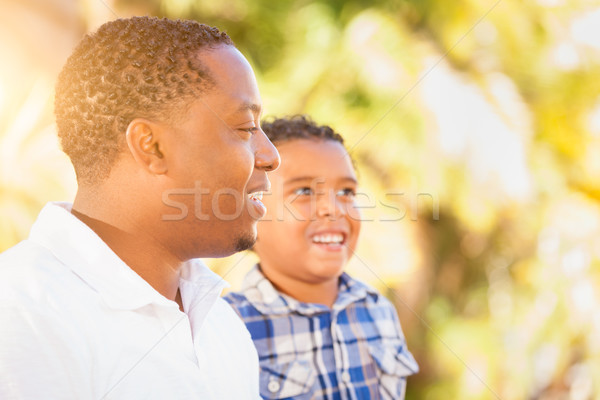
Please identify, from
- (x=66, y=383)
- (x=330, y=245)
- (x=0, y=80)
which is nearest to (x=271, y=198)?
(x=330, y=245)

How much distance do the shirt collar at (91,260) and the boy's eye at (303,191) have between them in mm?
805

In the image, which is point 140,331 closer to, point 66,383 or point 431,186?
point 66,383

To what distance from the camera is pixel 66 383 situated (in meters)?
0.76

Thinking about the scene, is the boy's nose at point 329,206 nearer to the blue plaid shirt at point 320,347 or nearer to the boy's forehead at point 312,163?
the boy's forehead at point 312,163

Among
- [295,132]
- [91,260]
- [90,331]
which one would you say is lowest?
[90,331]

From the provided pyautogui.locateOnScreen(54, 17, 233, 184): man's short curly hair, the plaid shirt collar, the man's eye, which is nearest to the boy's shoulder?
the plaid shirt collar

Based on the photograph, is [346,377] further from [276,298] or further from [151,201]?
[151,201]

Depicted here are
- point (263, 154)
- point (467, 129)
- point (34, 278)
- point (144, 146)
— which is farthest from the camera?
point (467, 129)

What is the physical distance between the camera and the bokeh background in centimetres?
369

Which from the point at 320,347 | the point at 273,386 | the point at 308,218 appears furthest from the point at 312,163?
the point at 273,386

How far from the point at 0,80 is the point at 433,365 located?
3.33m

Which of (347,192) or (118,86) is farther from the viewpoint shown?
(347,192)

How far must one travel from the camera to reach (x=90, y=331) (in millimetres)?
821

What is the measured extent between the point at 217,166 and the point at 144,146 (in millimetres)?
126
